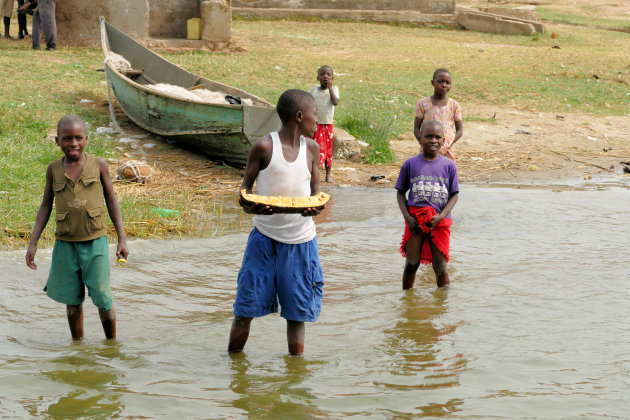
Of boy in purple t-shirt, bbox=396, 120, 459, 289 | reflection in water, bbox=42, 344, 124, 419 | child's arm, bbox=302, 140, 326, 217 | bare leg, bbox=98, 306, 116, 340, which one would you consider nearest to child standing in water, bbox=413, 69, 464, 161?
boy in purple t-shirt, bbox=396, 120, 459, 289

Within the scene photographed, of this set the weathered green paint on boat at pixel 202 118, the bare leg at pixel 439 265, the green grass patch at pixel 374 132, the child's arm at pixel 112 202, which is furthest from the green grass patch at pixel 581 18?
the child's arm at pixel 112 202

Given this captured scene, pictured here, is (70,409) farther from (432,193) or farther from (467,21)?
(467,21)

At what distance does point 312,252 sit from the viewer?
377cm

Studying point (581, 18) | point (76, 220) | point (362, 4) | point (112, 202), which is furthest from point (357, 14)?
point (76, 220)

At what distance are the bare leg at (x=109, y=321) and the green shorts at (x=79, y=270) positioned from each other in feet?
0.40

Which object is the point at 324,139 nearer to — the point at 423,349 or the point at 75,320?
the point at 423,349

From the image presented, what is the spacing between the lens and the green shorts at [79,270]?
154 inches

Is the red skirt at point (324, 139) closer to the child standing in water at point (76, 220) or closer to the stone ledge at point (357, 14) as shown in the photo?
the child standing in water at point (76, 220)

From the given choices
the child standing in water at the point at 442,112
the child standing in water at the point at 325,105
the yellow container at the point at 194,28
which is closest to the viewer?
the child standing in water at the point at 442,112

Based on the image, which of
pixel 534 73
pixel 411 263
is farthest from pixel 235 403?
pixel 534 73

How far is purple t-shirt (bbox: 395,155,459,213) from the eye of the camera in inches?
195

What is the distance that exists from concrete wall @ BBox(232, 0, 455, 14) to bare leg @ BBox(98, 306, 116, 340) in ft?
58.9

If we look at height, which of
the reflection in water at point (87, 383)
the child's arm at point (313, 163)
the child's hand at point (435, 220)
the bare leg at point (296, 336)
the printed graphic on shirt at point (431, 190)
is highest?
the child's arm at point (313, 163)

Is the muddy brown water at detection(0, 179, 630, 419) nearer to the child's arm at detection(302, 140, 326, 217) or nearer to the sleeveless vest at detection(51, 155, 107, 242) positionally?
the sleeveless vest at detection(51, 155, 107, 242)
